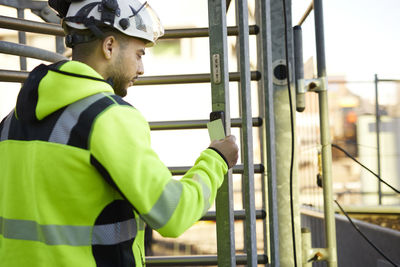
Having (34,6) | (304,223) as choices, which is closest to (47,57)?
(34,6)

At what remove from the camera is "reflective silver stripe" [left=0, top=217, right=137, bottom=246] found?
4.09 ft

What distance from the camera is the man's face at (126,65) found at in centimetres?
151

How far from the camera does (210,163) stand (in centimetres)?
148

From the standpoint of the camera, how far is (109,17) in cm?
149

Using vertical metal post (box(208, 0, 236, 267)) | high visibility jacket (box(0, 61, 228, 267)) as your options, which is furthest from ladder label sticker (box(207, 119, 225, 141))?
high visibility jacket (box(0, 61, 228, 267))

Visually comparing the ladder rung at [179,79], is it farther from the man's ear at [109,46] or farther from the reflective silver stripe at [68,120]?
the reflective silver stripe at [68,120]

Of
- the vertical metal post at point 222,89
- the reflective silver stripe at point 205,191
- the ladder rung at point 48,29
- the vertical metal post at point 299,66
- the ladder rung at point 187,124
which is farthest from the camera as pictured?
the ladder rung at point 187,124

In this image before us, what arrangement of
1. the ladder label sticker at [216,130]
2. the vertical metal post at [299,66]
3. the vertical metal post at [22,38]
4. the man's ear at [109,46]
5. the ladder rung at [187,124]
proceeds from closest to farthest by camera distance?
the man's ear at [109,46], the ladder label sticker at [216,130], the vertical metal post at [299,66], the ladder rung at [187,124], the vertical metal post at [22,38]

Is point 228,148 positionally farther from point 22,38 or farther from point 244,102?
point 22,38

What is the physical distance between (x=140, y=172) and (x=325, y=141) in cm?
154

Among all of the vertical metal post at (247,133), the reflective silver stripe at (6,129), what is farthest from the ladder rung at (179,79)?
the reflective silver stripe at (6,129)

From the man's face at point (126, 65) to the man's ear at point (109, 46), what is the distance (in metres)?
0.02

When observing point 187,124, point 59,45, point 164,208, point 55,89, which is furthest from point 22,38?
point 164,208

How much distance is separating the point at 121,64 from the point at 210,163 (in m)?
0.42
